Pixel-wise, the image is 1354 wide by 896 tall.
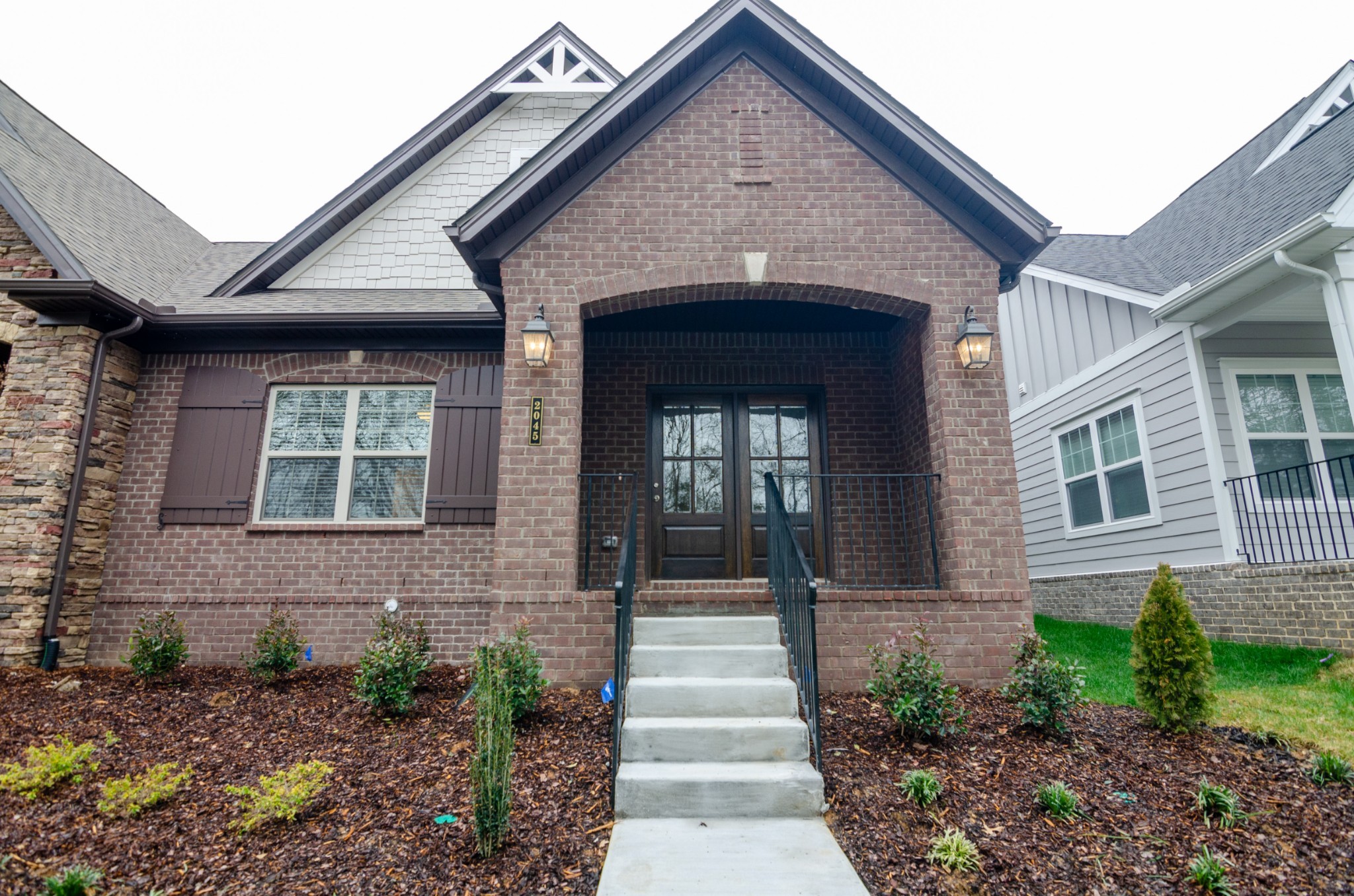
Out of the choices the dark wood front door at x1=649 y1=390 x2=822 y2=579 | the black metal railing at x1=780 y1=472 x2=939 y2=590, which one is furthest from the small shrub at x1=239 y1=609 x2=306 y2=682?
the black metal railing at x1=780 y1=472 x2=939 y2=590

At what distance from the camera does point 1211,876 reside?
2873 millimetres

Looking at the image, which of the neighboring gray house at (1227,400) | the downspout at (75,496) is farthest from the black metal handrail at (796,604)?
the downspout at (75,496)

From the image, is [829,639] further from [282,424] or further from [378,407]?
[282,424]

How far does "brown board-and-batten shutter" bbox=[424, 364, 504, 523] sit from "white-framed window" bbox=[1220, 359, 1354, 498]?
297 inches

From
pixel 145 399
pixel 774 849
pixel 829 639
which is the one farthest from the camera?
pixel 145 399

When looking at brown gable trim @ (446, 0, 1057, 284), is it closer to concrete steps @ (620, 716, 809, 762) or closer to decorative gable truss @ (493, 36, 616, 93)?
decorative gable truss @ (493, 36, 616, 93)

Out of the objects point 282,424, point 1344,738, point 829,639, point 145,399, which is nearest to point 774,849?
point 829,639

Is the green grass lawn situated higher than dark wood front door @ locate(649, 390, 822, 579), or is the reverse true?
dark wood front door @ locate(649, 390, 822, 579)

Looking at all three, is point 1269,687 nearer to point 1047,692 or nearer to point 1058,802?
point 1047,692

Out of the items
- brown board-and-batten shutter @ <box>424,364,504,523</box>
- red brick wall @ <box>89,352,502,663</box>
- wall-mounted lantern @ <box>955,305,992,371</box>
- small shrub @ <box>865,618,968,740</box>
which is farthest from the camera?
brown board-and-batten shutter @ <box>424,364,504,523</box>

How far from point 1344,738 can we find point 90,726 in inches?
301

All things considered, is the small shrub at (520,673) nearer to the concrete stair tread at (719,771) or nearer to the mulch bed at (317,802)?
the mulch bed at (317,802)

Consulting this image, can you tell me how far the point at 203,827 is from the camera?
3.39 meters

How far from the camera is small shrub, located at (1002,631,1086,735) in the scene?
421cm
